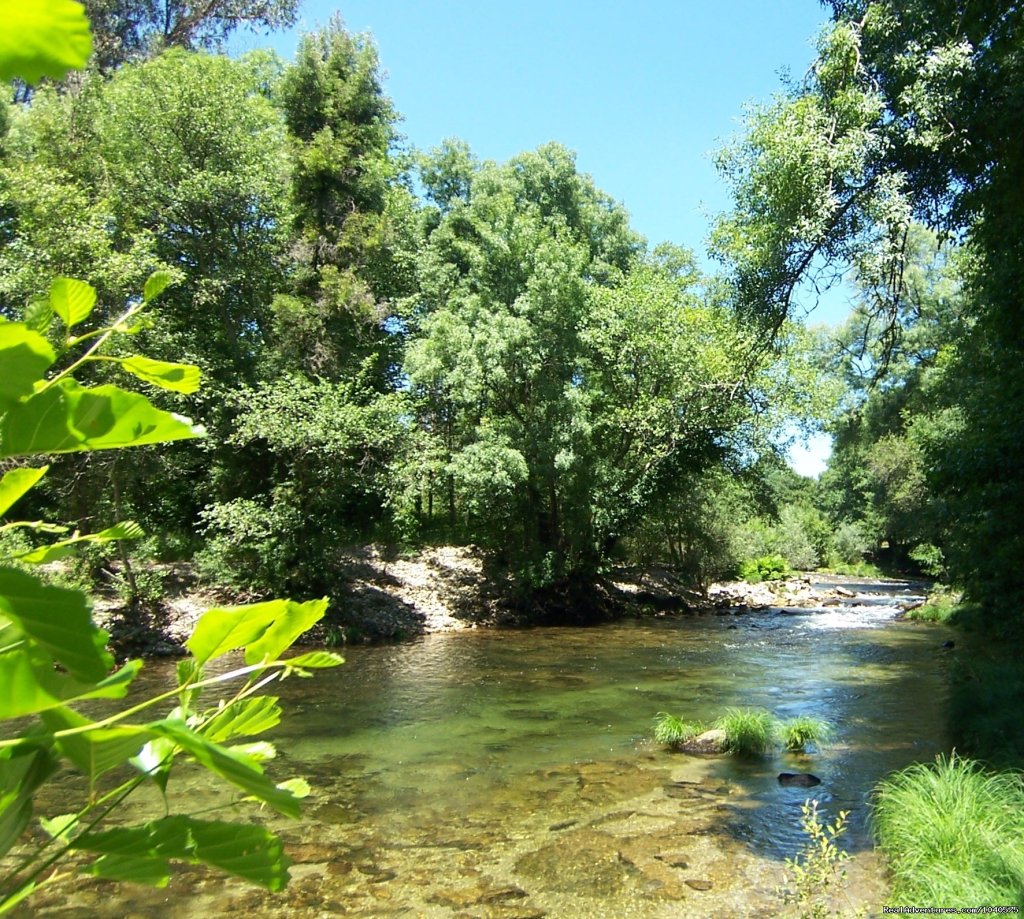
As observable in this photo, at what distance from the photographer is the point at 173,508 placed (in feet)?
65.2

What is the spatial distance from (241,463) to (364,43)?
12325mm

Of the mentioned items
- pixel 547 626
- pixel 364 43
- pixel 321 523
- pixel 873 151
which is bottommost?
pixel 547 626

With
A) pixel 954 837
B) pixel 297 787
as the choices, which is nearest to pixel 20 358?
pixel 297 787

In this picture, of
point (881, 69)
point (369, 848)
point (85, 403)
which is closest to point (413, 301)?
point (881, 69)

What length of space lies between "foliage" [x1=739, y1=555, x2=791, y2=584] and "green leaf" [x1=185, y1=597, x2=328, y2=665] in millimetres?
32222

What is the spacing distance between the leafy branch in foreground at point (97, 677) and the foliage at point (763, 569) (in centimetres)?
3225

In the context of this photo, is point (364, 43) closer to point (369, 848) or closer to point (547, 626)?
point (547, 626)

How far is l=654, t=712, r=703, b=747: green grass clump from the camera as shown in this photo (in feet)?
28.9

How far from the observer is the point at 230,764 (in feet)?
1.61

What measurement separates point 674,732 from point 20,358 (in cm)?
921

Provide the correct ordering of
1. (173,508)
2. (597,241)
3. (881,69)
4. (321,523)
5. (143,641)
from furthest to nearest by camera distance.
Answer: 1. (597,241)
2. (173,508)
3. (321,523)
4. (143,641)
5. (881,69)

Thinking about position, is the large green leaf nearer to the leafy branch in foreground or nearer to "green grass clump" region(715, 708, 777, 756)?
the leafy branch in foreground

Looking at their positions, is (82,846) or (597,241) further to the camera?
(597,241)

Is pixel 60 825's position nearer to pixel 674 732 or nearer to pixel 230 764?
pixel 230 764
